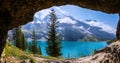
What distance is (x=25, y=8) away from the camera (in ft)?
45.9

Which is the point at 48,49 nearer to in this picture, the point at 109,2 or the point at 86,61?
the point at 86,61

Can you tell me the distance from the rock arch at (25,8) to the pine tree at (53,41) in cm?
Result: 6121

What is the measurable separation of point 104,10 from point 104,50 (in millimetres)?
5912

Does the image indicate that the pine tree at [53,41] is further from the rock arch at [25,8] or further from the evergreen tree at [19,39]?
the rock arch at [25,8]

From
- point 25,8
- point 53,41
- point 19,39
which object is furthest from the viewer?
point 19,39

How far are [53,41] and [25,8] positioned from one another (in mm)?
67276

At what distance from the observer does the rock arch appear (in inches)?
529

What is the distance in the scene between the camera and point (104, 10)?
16500mm

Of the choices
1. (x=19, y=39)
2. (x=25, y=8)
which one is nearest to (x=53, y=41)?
(x=19, y=39)

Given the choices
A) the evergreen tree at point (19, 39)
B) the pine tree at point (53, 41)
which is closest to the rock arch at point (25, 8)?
the pine tree at point (53, 41)

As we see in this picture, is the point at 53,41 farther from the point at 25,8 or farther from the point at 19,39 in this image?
the point at 25,8

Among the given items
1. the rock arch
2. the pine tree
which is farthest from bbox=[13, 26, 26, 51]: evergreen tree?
the rock arch

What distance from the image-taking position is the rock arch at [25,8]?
13438 mm

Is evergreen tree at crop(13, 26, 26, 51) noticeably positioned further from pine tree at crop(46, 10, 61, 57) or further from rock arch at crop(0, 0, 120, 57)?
rock arch at crop(0, 0, 120, 57)
